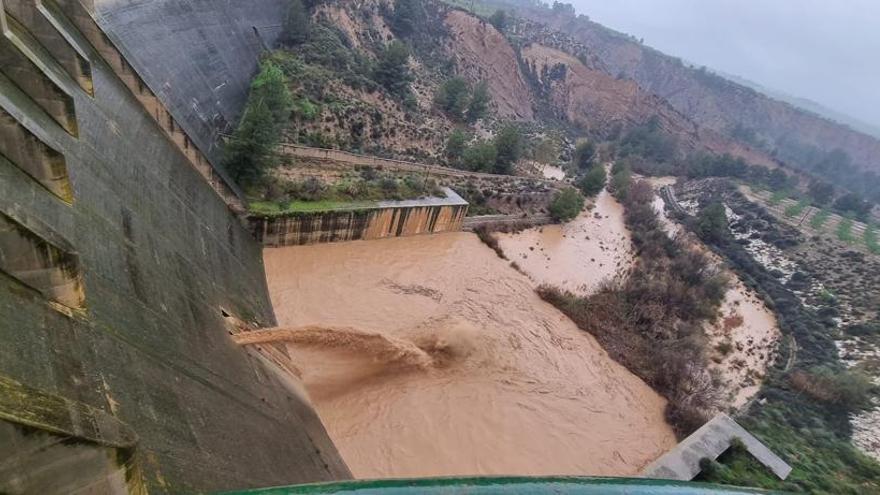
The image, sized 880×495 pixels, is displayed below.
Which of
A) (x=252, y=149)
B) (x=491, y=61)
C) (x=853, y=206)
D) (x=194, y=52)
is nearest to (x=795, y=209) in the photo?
(x=853, y=206)

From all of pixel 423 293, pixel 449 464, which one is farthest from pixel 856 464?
pixel 423 293

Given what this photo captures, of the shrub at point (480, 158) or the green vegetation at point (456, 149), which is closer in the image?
the shrub at point (480, 158)

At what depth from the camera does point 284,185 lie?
2481 cm

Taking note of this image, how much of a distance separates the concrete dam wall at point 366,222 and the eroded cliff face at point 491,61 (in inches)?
1646

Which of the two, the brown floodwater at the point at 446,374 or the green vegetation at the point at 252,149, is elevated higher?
the green vegetation at the point at 252,149

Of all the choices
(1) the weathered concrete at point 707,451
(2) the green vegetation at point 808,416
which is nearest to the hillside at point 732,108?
(2) the green vegetation at point 808,416

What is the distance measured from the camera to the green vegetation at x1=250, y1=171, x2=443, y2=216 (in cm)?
2322

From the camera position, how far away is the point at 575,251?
3725 centimetres

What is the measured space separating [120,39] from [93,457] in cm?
2079

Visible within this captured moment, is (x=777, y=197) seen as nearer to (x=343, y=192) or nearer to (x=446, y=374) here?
(x=343, y=192)

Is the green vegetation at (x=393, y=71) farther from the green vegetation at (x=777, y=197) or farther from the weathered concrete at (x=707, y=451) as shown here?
the green vegetation at (x=777, y=197)

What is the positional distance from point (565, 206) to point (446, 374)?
79.6 ft

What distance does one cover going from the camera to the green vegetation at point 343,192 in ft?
76.2

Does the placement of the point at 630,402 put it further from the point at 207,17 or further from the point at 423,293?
the point at 207,17
